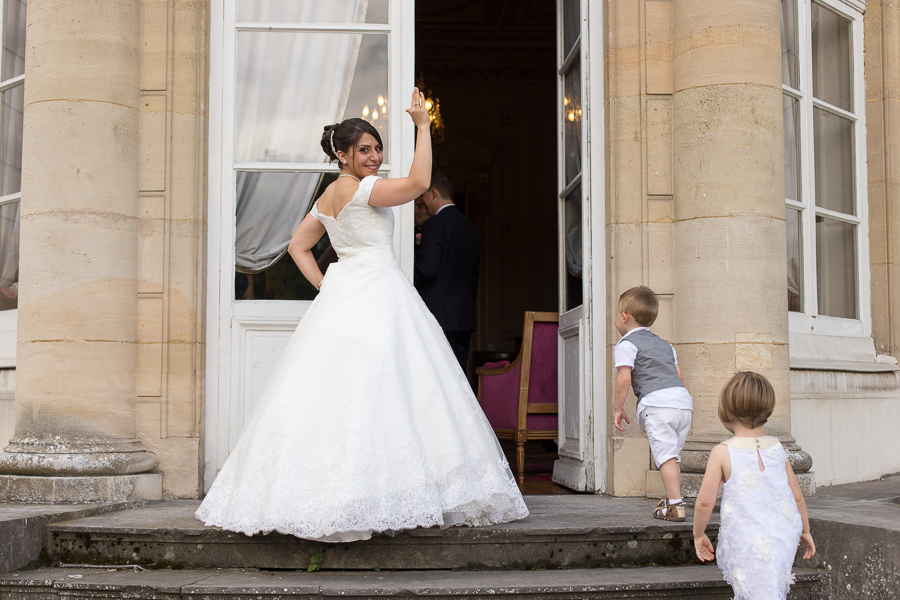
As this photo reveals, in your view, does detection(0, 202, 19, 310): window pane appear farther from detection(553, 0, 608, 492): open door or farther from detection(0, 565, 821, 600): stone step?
detection(553, 0, 608, 492): open door

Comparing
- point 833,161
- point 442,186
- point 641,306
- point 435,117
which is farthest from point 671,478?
point 435,117

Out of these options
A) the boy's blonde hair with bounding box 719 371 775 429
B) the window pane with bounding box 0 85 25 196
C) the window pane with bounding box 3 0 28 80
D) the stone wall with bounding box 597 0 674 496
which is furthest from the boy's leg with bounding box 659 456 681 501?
Answer: the window pane with bounding box 3 0 28 80

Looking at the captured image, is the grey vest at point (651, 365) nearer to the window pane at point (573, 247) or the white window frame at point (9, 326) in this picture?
the window pane at point (573, 247)

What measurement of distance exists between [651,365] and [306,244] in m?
1.56

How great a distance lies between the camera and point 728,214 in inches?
175

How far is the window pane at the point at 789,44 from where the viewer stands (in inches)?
211

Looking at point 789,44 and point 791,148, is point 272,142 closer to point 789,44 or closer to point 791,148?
point 791,148

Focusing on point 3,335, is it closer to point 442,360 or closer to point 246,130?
point 246,130

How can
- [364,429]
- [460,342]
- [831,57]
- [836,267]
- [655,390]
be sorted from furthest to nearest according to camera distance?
1. [831,57]
2. [836,267]
3. [460,342]
4. [655,390]
5. [364,429]

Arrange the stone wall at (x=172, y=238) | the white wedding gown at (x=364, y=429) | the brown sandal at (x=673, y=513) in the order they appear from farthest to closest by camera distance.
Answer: the stone wall at (x=172, y=238)
the brown sandal at (x=673, y=513)
the white wedding gown at (x=364, y=429)

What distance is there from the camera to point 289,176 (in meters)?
4.83

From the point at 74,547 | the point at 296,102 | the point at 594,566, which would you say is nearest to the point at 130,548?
the point at 74,547

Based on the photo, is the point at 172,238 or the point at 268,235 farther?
the point at 268,235

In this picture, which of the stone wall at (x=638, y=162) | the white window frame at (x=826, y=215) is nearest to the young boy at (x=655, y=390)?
the stone wall at (x=638, y=162)
